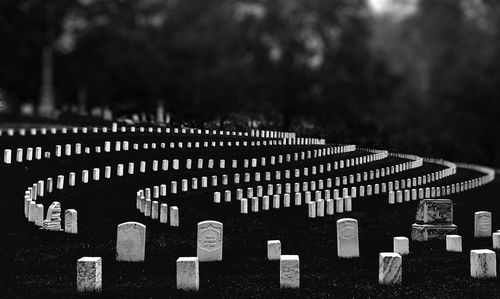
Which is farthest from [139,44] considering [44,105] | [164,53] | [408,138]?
[408,138]

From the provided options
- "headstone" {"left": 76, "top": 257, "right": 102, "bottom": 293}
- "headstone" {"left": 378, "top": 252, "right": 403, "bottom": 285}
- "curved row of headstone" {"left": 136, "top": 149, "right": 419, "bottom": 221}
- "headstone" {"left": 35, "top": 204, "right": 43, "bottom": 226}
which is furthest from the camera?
"curved row of headstone" {"left": 136, "top": 149, "right": 419, "bottom": 221}

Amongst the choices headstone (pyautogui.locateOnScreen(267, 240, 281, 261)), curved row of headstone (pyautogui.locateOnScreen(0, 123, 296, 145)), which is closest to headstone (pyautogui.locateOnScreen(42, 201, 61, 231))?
headstone (pyautogui.locateOnScreen(267, 240, 281, 261))

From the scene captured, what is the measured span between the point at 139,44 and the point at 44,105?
8521mm

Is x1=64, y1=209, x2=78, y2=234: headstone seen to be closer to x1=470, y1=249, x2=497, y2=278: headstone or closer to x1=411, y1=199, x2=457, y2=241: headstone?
x1=411, y1=199, x2=457, y2=241: headstone

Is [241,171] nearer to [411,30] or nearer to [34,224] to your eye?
[34,224]

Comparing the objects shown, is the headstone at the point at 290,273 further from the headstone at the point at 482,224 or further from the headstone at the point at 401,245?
the headstone at the point at 482,224

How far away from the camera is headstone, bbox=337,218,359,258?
17.0 meters

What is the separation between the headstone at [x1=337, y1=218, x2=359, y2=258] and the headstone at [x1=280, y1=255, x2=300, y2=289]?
3.02 meters

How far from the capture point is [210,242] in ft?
54.1

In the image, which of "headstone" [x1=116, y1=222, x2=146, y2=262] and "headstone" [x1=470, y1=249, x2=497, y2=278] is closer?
"headstone" [x1=470, y1=249, x2=497, y2=278]

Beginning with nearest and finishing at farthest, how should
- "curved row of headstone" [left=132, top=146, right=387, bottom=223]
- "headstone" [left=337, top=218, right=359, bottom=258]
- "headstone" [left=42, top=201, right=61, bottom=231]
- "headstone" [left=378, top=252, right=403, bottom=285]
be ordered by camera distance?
"headstone" [left=378, top=252, right=403, bottom=285] < "headstone" [left=337, top=218, right=359, bottom=258] < "headstone" [left=42, top=201, right=61, bottom=231] < "curved row of headstone" [left=132, top=146, right=387, bottom=223]

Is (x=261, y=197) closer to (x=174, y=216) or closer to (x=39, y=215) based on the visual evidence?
(x=174, y=216)

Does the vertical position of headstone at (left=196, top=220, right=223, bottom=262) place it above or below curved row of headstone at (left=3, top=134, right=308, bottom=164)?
below

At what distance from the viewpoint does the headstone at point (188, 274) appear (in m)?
13.8
